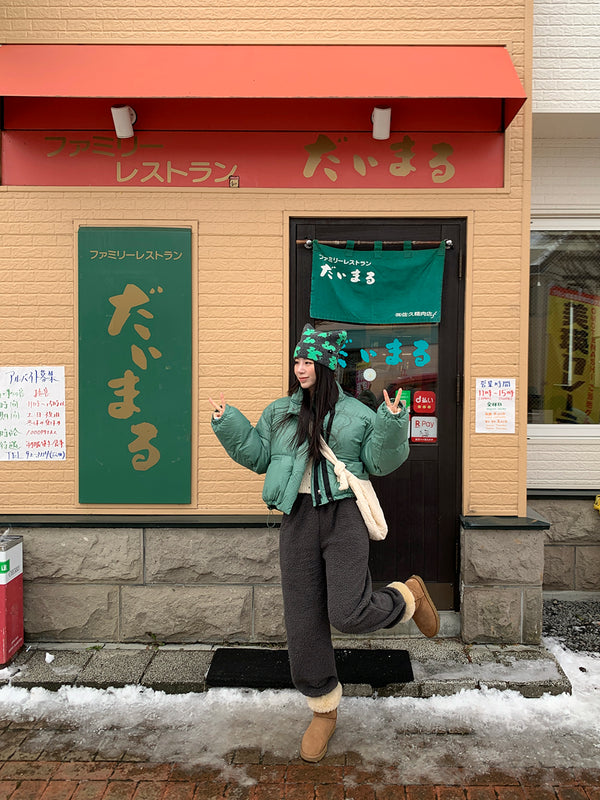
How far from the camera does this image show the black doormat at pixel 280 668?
419 centimetres

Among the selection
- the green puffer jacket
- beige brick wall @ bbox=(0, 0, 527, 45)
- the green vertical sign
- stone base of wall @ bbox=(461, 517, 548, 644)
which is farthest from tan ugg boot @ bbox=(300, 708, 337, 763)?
beige brick wall @ bbox=(0, 0, 527, 45)

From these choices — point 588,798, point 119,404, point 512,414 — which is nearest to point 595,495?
point 512,414

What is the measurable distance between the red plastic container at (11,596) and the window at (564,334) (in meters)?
4.45

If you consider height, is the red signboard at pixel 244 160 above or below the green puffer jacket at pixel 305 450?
above

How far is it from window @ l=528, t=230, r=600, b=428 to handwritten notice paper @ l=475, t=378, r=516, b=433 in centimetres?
133

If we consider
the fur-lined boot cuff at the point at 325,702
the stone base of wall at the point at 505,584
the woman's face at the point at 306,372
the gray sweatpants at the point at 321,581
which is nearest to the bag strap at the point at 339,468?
the gray sweatpants at the point at 321,581

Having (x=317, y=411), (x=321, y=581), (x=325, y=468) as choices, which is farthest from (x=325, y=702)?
(x=317, y=411)

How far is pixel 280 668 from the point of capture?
4.35 meters

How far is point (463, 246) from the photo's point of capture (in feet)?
15.8

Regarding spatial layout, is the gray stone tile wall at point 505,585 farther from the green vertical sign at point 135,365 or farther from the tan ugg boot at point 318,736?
the green vertical sign at point 135,365

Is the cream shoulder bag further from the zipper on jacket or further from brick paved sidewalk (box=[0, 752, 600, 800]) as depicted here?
brick paved sidewalk (box=[0, 752, 600, 800])

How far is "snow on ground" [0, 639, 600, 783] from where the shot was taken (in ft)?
11.3

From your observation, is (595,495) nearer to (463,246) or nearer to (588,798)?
(463,246)

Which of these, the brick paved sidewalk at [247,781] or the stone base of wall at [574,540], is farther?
the stone base of wall at [574,540]
